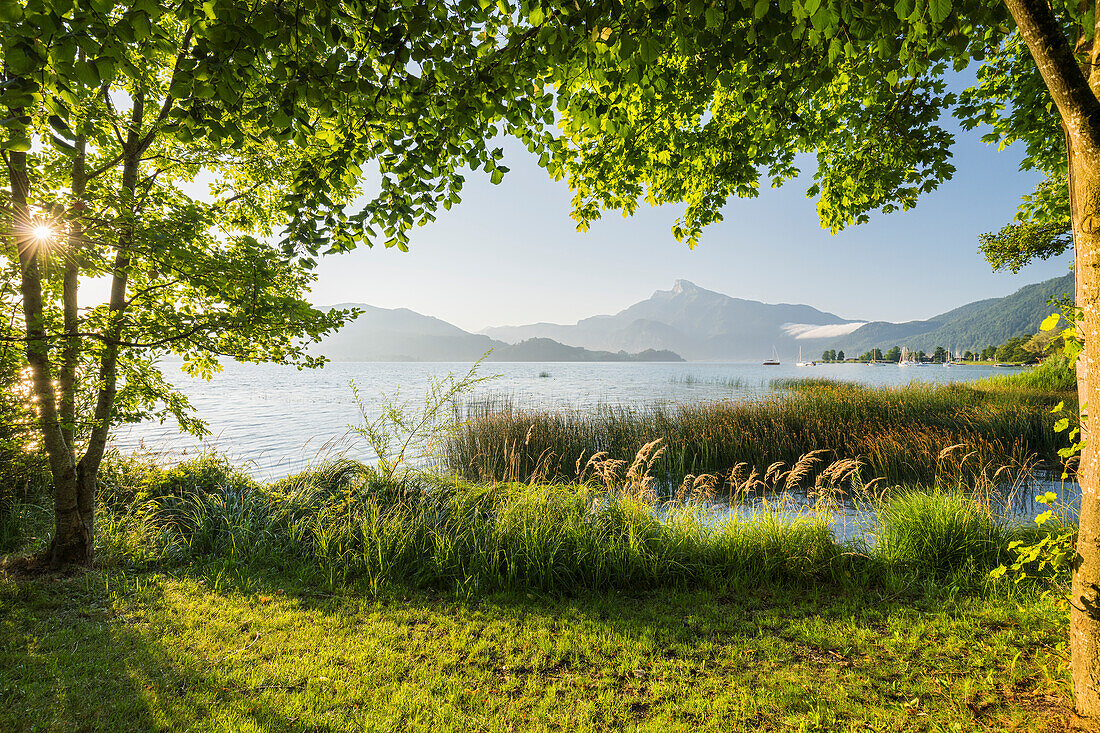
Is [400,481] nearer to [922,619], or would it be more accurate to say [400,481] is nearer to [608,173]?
[608,173]

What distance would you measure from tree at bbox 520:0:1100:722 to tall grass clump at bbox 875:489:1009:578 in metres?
2.68

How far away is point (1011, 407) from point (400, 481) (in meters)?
18.3

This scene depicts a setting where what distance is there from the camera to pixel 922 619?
4016 mm

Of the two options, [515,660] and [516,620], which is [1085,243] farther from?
[516,620]

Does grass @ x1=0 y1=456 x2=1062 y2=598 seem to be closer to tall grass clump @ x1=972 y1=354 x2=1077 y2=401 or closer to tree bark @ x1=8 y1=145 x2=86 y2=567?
tree bark @ x1=8 y1=145 x2=86 y2=567

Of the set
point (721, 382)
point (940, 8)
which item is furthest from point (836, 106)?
point (721, 382)

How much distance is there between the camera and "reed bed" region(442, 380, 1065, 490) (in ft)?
34.0

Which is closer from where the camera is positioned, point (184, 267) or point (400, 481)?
point (184, 267)

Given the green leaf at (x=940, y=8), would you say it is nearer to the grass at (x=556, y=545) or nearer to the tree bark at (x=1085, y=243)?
the tree bark at (x=1085, y=243)

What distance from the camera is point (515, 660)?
3.61 meters

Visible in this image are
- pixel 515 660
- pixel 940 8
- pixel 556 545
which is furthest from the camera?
pixel 556 545

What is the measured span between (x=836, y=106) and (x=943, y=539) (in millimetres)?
5571

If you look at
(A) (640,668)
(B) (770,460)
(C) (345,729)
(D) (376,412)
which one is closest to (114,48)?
(C) (345,729)

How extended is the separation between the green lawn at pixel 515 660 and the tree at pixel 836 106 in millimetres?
991
